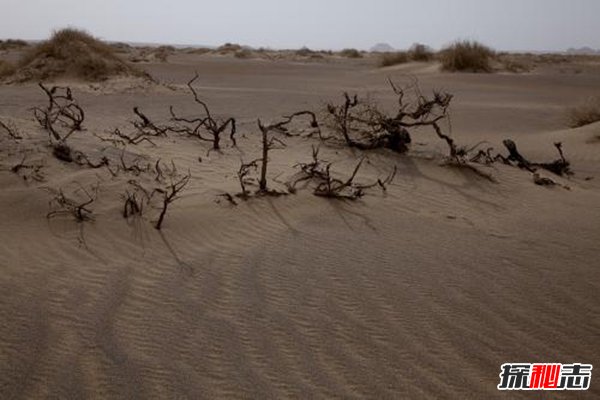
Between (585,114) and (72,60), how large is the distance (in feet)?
39.3

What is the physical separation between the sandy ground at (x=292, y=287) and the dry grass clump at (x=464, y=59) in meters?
15.7

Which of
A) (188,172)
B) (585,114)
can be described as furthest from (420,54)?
(188,172)

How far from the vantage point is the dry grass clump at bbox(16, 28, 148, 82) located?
1284cm

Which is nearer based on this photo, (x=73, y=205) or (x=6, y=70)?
(x=73, y=205)

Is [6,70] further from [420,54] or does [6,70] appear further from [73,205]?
[420,54]

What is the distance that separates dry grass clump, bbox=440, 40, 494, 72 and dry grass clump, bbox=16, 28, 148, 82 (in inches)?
489

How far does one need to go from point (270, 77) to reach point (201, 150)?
13.2 m

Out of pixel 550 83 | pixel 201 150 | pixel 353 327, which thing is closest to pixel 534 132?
pixel 201 150

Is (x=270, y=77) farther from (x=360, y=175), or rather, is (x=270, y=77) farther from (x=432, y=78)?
(x=360, y=175)

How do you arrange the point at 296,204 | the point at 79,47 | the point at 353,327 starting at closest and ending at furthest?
the point at 353,327 → the point at 296,204 → the point at 79,47

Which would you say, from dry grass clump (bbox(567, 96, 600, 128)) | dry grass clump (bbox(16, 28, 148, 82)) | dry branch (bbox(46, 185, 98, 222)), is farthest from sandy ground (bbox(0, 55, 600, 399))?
dry grass clump (bbox(16, 28, 148, 82))

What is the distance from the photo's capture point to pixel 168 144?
6.37 meters

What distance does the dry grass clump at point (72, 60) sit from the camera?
12844 mm

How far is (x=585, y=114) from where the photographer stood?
30.5 feet
